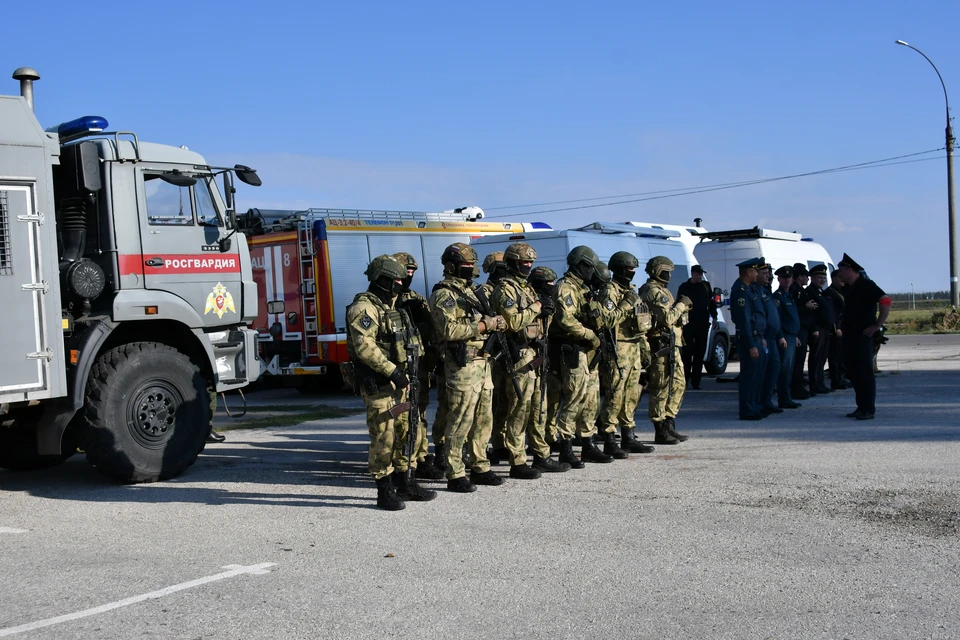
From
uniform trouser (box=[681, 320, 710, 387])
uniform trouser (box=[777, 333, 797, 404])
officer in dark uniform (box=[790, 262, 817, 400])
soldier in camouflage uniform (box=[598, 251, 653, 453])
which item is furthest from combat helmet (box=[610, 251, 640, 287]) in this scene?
uniform trouser (box=[681, 320, 710, 387])

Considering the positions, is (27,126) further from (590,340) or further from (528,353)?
(590,340)

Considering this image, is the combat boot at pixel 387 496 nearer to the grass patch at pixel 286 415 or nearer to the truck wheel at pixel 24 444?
the truck wheel at pixel 24 444

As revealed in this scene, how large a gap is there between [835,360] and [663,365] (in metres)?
6.17

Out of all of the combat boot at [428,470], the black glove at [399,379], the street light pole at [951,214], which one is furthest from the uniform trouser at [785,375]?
the street light pole at [951,214]

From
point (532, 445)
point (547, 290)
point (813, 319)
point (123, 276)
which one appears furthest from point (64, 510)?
point (813, 319)

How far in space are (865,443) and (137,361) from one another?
6.67m

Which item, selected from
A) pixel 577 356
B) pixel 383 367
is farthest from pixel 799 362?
pixel 383 367

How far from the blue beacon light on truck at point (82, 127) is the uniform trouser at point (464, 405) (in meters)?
3.55

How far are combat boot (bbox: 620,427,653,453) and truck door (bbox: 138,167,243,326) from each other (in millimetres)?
3817

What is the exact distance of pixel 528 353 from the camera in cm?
812

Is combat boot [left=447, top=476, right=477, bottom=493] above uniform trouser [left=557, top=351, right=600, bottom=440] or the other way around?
the other way around

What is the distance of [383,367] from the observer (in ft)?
22.4

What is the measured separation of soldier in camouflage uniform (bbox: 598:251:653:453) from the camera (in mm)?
9125

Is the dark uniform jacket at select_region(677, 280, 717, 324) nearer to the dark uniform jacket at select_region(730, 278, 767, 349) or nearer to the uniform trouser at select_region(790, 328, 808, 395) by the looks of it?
the uniform trouser at select_region(790, 328, 808, 395)
